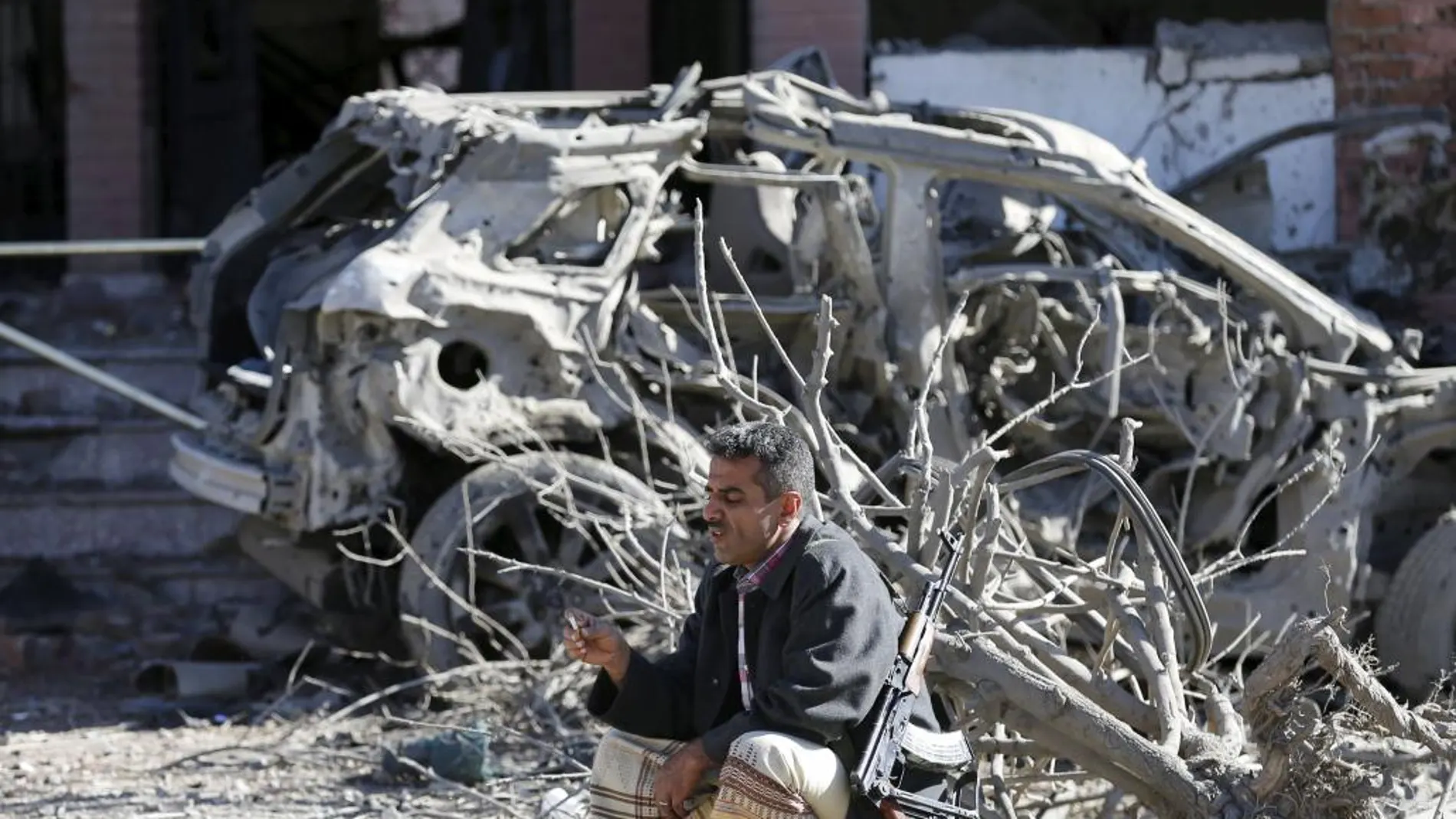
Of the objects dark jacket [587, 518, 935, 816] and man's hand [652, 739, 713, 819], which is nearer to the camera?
dark jacket [587, 518, 935, 816]

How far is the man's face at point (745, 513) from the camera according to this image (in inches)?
184

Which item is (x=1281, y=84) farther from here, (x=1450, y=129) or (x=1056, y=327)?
(x=1056, y=327)

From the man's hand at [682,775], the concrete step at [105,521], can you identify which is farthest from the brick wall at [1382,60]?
the man's hand at [682,775]

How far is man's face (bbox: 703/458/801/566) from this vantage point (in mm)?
4672

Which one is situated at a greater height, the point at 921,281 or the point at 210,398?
the point at 921,281

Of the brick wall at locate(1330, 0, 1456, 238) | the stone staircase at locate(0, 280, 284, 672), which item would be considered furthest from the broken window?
the brick wall at locate(1330, 0, 1456, 238)

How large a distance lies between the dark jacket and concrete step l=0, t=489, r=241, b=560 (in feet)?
21.5

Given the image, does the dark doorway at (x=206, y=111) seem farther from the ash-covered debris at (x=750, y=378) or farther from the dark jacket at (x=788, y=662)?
the dark jacket at (x=788, y=662)

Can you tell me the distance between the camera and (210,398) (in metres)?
8.84

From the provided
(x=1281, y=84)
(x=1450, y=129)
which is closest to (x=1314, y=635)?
(x=1450, y=129)

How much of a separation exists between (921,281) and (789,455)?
3.59 m

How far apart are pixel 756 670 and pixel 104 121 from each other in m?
9.89

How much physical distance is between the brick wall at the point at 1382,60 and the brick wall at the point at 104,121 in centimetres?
662

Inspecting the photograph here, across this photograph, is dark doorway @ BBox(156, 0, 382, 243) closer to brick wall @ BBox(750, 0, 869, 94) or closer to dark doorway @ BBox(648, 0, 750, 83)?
dark doorway @ BBox(648, 0, 750, 83)
